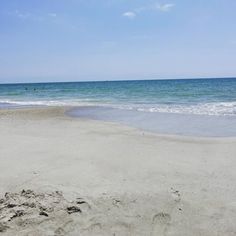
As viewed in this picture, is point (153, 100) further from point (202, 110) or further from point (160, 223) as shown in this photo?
point (160, 223)

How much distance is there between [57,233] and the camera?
3.27 metres

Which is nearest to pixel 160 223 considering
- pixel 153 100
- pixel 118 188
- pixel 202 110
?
pixel 118 188

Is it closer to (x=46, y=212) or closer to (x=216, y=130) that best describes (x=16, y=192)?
(x=46, y=212)

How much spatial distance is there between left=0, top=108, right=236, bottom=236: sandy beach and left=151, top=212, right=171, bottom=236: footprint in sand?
0.03 ft

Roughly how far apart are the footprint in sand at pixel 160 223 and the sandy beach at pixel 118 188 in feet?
0.03

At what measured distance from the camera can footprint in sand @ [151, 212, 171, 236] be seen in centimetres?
332

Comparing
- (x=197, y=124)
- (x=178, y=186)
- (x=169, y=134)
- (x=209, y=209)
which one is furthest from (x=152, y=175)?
(x=197, y=124)

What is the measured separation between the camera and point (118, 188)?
4.46 metres

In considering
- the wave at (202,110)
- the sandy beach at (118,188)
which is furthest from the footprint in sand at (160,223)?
the wave at (202,110)

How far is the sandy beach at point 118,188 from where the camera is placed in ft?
11.3

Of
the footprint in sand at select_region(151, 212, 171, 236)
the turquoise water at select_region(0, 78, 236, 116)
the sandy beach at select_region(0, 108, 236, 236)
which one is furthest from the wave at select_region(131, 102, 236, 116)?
the footprint in sand at select_region(151, 212, 171, 236)

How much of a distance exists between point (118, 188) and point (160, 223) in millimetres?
1086

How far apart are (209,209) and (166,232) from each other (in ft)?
2.58

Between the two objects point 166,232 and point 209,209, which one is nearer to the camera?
point 166,232
